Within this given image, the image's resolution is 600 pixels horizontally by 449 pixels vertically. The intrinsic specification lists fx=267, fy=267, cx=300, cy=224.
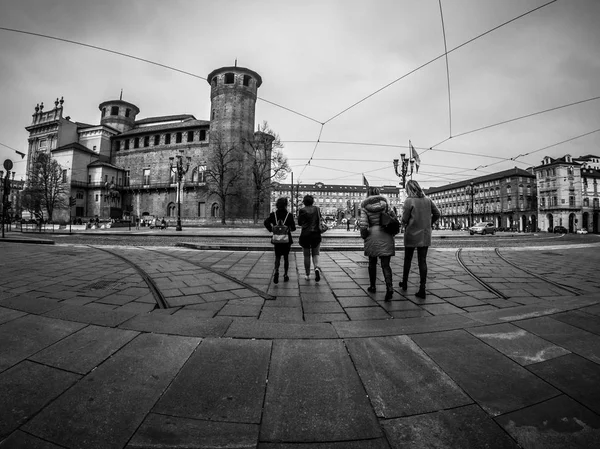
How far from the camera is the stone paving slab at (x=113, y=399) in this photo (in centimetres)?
118

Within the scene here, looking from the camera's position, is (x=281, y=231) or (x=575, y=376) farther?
(x=281, y=231)

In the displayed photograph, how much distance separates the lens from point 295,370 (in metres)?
1.75

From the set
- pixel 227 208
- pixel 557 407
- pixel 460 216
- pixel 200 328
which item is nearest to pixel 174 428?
pixel 200 328

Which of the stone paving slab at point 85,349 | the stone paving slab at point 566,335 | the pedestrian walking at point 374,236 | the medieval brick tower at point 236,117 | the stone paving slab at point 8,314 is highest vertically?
the medieval brick tower at point 236,117

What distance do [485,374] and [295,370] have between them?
1.23 metres

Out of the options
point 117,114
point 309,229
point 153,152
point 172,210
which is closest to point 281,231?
point 309,229

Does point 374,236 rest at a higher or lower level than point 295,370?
higher

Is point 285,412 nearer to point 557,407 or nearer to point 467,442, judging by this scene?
point 467,442

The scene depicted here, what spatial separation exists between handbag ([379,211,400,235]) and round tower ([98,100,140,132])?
2545 inches

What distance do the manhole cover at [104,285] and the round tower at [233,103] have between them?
3723 cm

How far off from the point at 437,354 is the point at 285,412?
1.25 m

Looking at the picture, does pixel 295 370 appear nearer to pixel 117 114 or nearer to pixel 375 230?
pixel 375 230

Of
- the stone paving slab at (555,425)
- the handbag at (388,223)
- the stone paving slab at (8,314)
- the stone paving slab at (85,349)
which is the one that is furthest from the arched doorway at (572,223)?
the stone paving slab at (8,314)

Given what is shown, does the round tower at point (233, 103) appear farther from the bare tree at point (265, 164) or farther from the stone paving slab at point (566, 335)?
the stone paving slab at point (566, 335)
